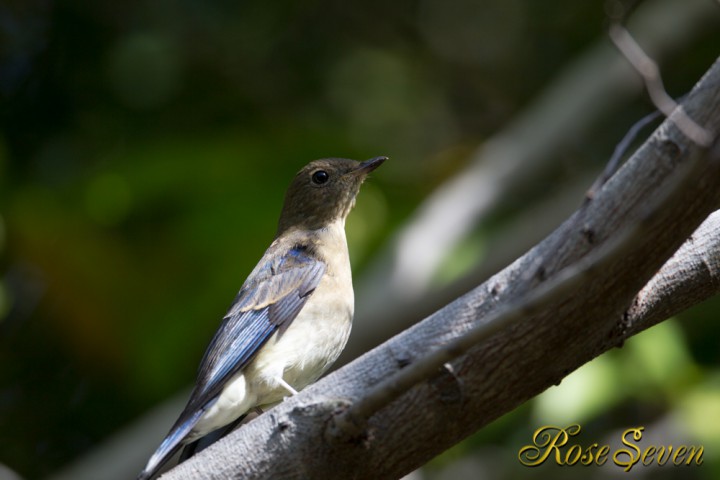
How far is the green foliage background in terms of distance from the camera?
5.36 meters

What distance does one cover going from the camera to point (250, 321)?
4262 millimetres

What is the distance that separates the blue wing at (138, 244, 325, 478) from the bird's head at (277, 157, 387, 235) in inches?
10.1

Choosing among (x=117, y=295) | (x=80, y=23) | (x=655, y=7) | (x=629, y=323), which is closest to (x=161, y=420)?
(x=117, y=295)

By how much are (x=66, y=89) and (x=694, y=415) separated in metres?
4.01

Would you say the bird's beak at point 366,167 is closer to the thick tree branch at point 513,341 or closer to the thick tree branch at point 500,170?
the thick tree branch at point 500,170

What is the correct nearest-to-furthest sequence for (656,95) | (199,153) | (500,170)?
(656,95) → (199,153) → (500,170)

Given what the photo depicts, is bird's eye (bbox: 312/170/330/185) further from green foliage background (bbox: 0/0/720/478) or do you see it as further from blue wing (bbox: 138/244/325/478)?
green foliage background (bbox: 0/0/720/478)

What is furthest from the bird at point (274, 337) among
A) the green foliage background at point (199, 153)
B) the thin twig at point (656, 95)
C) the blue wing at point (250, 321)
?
the thin twig at point (656, 95)

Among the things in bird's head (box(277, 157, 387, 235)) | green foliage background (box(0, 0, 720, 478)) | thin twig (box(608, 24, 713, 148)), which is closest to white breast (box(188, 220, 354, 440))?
bird's head (box(277, 157, 387, 235))

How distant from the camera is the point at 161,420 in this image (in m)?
5.09

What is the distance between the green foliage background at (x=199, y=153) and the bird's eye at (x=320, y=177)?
54 cm

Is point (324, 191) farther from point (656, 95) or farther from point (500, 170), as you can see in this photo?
point (656, 95)

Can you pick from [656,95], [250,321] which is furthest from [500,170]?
[656,95]

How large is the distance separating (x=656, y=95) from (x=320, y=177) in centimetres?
266
